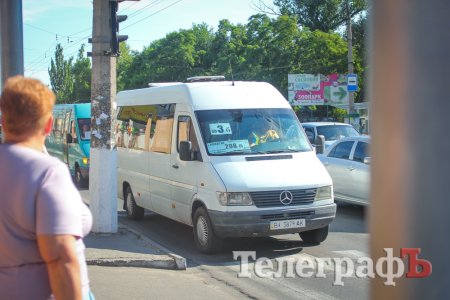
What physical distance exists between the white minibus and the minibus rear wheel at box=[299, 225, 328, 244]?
0.02 metres

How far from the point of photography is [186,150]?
326 inches

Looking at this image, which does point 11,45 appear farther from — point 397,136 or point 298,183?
point 397,136

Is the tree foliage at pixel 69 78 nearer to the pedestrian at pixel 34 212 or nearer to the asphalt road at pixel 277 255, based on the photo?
the asphalt road at pixel 277 255

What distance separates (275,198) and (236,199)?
1.74 feet

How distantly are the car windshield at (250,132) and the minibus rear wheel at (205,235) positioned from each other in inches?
35.4

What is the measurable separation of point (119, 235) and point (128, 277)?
2269 mm

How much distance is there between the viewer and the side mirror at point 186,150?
8.28 meters

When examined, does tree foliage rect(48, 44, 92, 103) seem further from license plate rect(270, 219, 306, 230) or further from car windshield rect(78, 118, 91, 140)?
license plate rect(270, 219, 306, 230)

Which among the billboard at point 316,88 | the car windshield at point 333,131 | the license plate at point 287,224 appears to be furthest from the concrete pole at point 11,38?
the billboard at point 316,88

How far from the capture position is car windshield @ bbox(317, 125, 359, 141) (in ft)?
57.5

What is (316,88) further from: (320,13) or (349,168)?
(349,168)

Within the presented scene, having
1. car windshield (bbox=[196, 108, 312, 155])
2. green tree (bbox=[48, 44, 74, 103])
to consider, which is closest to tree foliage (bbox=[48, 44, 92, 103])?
A: green tree (bbox=[48, 44, 74, 103])

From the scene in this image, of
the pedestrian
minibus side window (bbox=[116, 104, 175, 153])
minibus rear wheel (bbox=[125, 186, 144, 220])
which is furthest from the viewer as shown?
minibus rear wheel (bbox=[125, 186, 144, 220])

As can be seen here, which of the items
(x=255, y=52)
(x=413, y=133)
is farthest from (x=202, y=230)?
(x=255, y=52)
